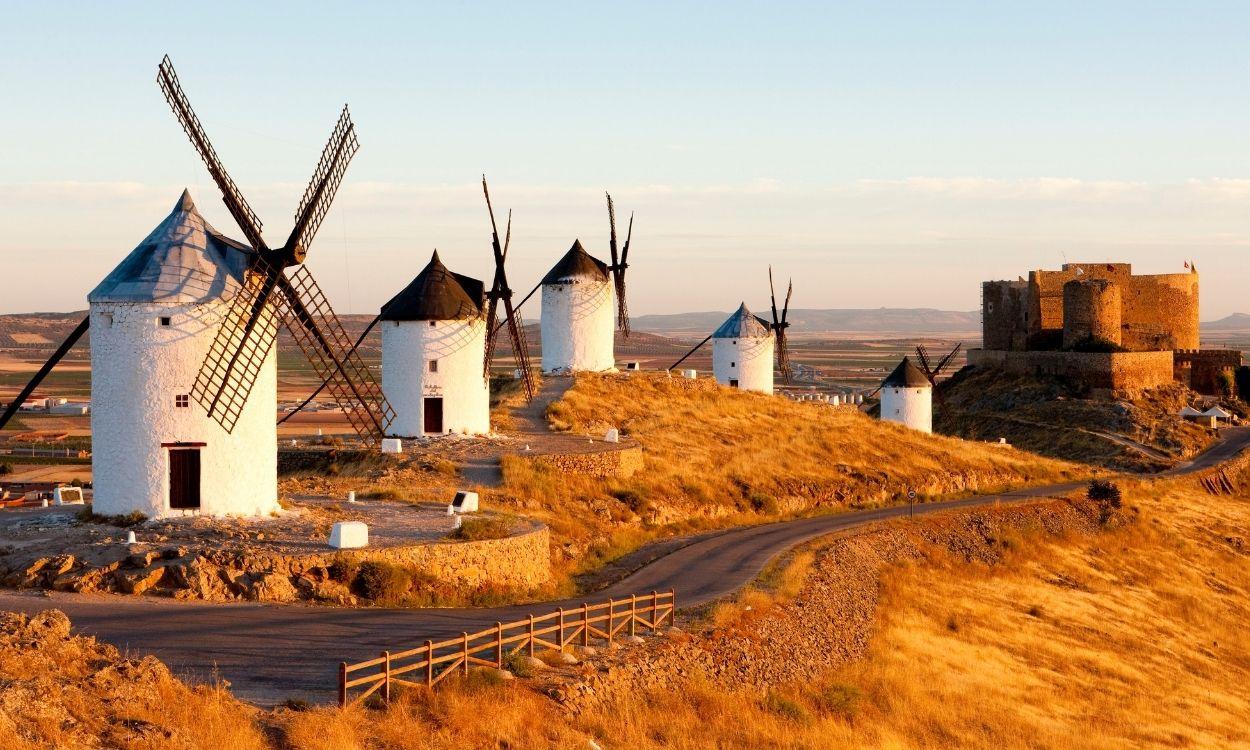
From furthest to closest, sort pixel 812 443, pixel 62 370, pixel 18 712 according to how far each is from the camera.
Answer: pixel 62 370 < pixel 812 443 < pixel 18 712

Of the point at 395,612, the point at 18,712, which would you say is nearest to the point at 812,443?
the point at 395,612

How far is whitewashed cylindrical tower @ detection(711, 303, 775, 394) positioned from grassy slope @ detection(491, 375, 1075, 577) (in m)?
3.83

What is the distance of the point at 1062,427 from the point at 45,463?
4735 cm

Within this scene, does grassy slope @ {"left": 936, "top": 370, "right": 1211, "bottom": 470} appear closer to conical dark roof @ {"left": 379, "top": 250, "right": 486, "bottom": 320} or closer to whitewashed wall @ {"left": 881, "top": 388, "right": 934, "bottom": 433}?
whitewashed wall @ {"left": 881, "top": 388, "right": 934, "bottom": 433}

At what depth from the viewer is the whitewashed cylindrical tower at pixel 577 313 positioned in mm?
51625

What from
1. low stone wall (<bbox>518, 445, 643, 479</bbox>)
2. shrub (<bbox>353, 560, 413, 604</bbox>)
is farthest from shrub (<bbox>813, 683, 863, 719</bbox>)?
low stone wall (<bbox>518, 445, 643, 479</bbox>)

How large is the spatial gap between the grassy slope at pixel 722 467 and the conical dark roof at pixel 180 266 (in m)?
8.93

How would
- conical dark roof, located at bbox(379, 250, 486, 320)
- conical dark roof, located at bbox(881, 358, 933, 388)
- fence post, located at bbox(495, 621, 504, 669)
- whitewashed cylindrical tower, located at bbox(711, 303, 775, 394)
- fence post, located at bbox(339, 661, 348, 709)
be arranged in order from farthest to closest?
whitewashed cylindrical tower, located at bbox(711, 303, 775, 394) → conical dark roof, located at bbox(881, 358, 933, 388) → conical dark roof, located at bbox(379, 250, 486, 320) → fence post, located at bbox(495, 621, 504, 669) → fence post, located at bbox(339, 661, 348, 709)

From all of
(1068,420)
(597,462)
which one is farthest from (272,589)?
(1068,420)

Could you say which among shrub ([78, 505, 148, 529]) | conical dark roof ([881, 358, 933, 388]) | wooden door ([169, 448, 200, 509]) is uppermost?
conical dark roof ([881, 358, 933, 388])

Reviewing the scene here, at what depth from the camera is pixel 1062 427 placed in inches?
2517

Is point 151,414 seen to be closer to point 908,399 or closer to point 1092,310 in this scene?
point 908,399

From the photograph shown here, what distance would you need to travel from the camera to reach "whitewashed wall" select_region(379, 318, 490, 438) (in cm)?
3900

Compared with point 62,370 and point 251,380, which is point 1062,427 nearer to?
point 251,380
